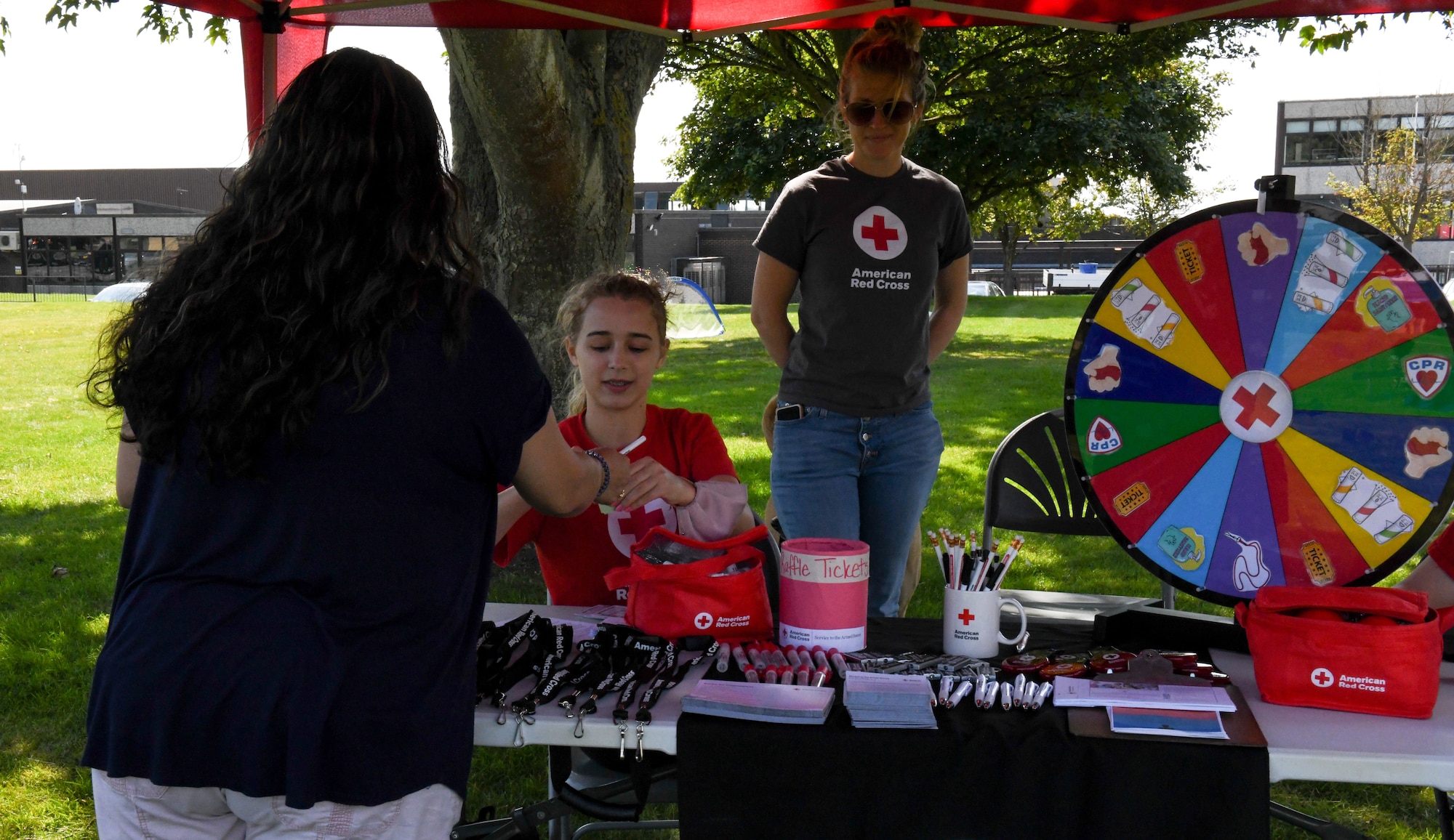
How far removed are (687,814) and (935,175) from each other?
1.81m

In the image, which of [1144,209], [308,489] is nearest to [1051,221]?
[1144,209]

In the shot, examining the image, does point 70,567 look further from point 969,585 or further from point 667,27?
point 969,585

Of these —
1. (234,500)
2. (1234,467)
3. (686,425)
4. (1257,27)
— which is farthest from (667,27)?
(1257,27)

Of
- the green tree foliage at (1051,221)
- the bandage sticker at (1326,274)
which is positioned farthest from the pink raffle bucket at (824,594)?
the green tree foliage at (1051,221)

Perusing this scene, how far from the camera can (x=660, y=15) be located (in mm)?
3221

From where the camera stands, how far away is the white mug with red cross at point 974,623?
71.2 inches

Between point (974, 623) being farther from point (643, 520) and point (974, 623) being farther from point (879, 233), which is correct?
point (879, 233)

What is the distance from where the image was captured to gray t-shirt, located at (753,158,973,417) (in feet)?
8.45

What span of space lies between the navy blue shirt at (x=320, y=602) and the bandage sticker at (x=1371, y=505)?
1372 mm

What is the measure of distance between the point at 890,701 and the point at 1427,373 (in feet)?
3.53

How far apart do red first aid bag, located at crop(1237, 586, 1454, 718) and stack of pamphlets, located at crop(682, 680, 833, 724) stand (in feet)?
2.02

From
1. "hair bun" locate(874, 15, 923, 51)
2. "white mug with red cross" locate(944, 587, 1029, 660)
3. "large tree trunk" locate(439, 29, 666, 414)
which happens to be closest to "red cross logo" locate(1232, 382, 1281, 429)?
"white mug with red cross" locate(944, 587, 1029, 660)

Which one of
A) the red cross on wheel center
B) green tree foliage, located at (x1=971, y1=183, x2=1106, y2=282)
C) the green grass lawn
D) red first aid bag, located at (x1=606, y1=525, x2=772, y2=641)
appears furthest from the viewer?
green tree foliage, located at (x1=971, y1=183, x2=1106, y2=282)

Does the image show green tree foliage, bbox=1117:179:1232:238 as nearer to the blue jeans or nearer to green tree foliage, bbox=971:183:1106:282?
green tree foliage, bbox=971:183:1106:282
